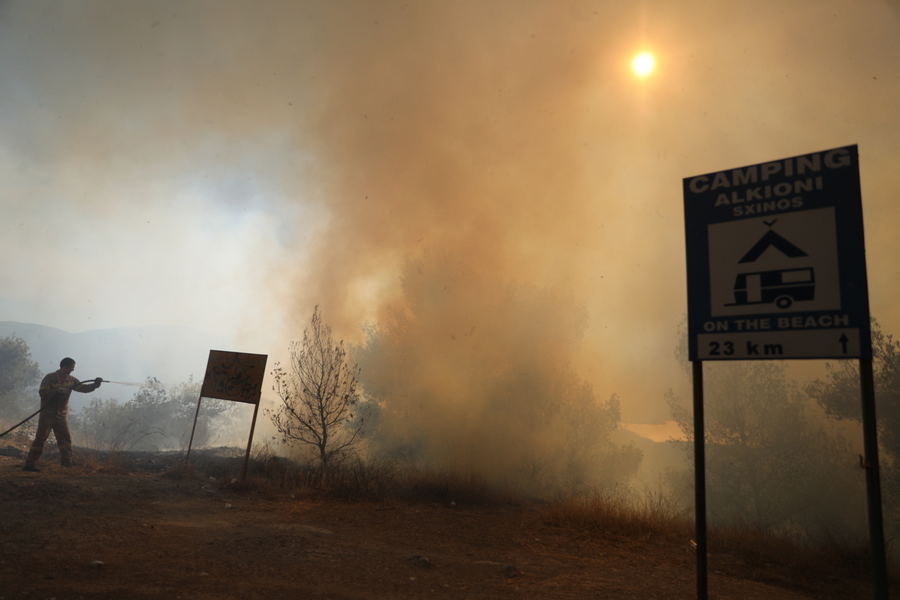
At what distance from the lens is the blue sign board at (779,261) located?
→ 238 centimetres

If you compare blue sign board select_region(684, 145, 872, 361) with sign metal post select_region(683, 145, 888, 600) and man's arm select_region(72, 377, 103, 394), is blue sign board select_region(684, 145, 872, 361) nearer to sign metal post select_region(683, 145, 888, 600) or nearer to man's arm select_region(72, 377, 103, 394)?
sign metal post select_region(683, 145, 888, 600)

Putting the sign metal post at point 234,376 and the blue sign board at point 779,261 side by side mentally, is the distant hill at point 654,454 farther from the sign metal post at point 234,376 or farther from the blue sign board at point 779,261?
the blue sign board at point 779,261

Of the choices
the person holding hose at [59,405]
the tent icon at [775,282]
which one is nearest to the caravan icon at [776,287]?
the tent icon at [775,282]

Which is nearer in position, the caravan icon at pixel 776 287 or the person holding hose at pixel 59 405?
the caravan icon at pixel 776 287

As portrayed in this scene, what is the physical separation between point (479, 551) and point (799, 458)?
17.0 meters

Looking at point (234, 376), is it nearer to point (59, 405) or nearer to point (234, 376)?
point (234, 376)

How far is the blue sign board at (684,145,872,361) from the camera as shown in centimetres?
238

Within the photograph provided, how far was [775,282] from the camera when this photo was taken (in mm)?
2570

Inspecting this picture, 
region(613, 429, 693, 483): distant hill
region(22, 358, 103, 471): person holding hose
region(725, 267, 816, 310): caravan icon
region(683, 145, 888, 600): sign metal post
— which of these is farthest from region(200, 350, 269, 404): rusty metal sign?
region(613, 429, 693, 483): distant hill

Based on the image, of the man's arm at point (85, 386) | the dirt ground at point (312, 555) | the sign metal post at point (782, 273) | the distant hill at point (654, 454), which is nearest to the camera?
the sign metal post at point (782, 273)

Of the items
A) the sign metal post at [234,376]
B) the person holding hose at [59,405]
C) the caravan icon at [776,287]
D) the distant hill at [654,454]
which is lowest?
the distant hill at [654,454]

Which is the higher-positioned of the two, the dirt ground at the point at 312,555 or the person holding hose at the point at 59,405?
the person holding hose at the point at 59,405

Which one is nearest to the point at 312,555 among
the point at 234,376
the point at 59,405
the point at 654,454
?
the point at 234,376

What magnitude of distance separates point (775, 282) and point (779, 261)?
0.40 ft
